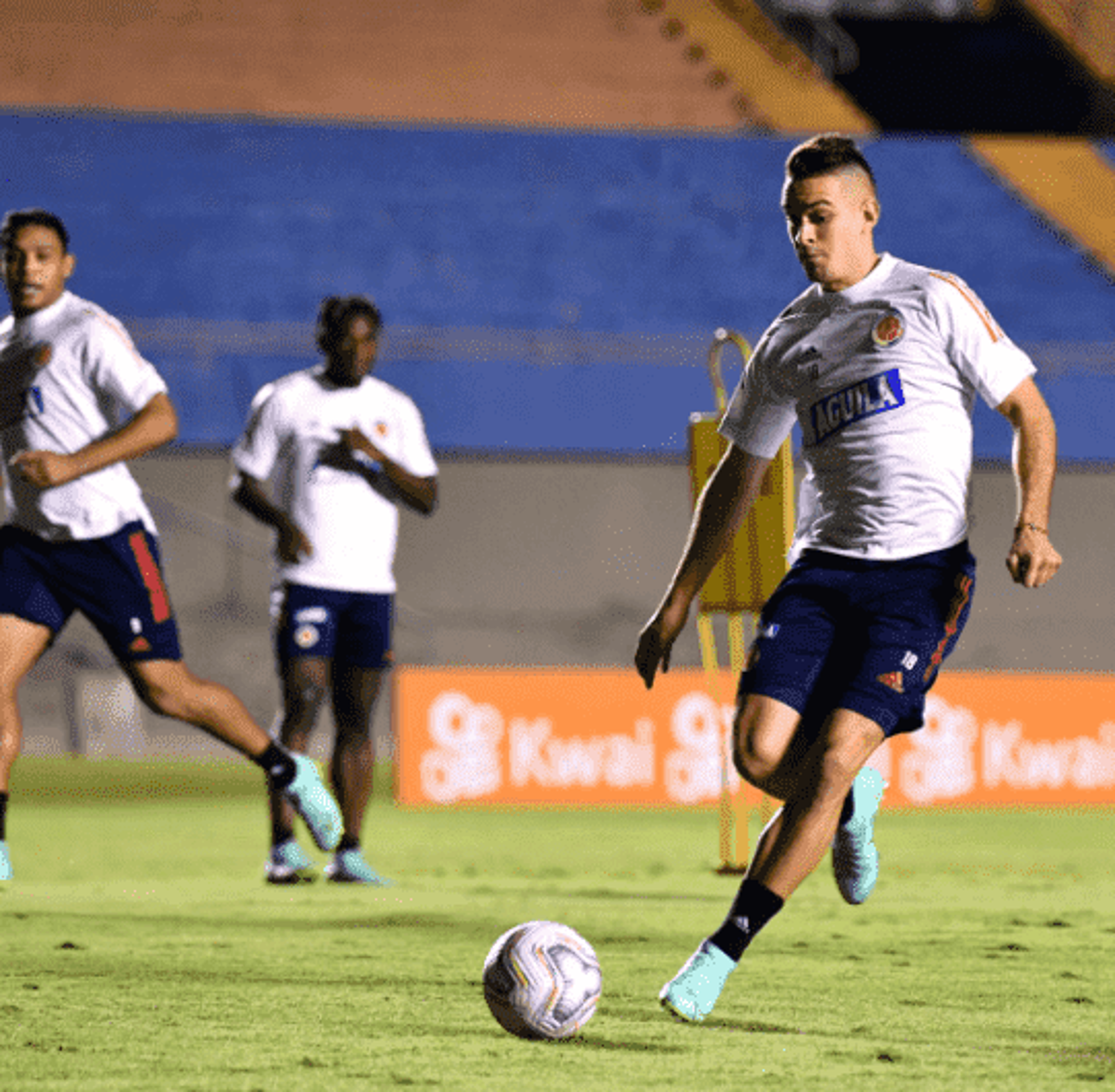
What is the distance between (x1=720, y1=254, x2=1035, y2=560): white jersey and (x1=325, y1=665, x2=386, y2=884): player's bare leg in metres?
2.86

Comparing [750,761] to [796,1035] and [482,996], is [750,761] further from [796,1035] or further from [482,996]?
[482,996]

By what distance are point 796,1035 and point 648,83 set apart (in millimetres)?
15712

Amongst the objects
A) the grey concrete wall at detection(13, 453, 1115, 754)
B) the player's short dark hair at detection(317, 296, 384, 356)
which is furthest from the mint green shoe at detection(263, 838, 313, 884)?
the grey concrete wall at detection(13, 453, 1115, 754)

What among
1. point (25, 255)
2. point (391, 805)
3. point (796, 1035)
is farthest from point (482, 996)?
point (391, 805)

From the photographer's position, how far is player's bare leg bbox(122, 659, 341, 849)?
504 centimetres

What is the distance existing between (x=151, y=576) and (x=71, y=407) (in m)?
0.53

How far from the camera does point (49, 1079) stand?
9.50 ft

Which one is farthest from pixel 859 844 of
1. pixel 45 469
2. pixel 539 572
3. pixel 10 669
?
pixel 539 572

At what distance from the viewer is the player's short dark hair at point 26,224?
16.9 ft

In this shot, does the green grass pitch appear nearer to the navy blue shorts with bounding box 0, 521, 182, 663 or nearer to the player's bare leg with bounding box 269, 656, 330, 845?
the player's bare leg with bounding box 269, 656, 330, 845

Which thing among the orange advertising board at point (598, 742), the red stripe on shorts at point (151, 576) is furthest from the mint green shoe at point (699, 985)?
the orange advertising board at point (598, 742)

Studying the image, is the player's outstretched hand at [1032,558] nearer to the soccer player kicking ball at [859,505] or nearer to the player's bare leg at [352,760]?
the soccer player kicking ball at [859,505]

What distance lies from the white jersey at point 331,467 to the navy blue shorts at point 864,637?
9.36 ft

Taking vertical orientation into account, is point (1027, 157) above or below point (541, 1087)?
above
